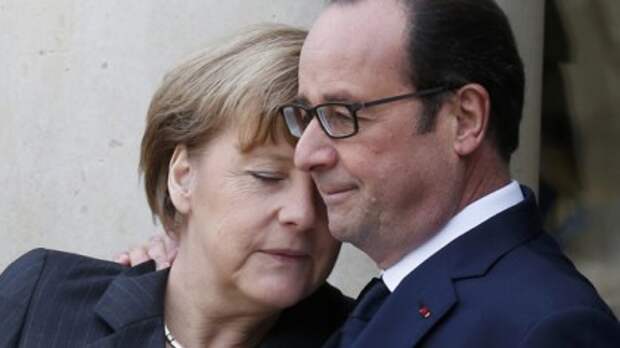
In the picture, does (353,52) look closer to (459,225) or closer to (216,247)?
(459,225)

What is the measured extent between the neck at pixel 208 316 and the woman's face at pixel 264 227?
5 cm

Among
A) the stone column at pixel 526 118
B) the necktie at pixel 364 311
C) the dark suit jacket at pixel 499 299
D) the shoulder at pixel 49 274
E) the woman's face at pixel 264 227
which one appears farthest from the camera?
the stone column at pixel 526 118

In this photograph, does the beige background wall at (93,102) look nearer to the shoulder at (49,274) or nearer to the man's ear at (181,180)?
the shoulder at (49,274)

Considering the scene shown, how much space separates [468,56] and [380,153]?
257mm

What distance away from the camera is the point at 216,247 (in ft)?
10.9

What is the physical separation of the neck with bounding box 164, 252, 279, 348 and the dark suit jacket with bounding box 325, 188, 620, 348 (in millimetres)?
573

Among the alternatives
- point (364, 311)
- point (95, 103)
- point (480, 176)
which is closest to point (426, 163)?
point (480, 176)

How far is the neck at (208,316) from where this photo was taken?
342 cm

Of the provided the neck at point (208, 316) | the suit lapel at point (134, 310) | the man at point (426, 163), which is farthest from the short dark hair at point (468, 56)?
the suit lapel at point (134, 310)

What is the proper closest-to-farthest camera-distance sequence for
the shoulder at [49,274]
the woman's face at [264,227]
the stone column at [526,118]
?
the woman's face at [264,227]
the shoulder at [49,274]
the stone column at [526,118]

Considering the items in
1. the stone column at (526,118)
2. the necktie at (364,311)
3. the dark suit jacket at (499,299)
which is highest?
the dark suit jacket at (499,299)

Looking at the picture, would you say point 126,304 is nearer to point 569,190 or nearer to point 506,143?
point 506,143

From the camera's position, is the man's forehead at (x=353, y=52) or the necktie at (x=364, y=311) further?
the necktie at (x=364, y=311)

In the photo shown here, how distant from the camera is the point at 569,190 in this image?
610 centimetres
